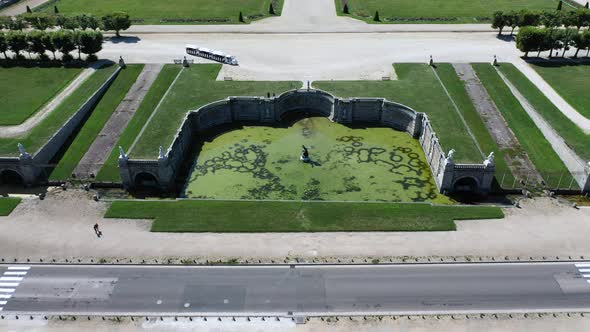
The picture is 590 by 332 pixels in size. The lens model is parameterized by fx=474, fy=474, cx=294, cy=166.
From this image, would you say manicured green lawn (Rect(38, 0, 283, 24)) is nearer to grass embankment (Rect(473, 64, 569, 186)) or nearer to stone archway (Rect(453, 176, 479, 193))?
grass embankment (Rect(473, 64, 569, 186))

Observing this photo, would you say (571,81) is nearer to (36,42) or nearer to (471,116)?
(471,116)

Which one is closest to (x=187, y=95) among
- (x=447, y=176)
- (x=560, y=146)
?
(x=447, y=176)

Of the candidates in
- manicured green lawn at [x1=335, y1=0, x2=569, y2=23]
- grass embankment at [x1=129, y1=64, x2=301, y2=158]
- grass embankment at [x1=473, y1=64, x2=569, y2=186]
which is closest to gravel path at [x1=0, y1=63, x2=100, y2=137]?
grass embankment at [x1=129, y1=64, x2=301, y2=158]

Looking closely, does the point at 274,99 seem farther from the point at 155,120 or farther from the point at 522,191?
the point at 522,191

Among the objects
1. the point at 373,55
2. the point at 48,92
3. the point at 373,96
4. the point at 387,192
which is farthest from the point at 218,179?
the point at 373,55

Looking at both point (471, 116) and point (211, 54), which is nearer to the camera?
point (471, 116)

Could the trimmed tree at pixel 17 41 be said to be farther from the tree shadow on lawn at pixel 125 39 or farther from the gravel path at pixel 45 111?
the tree shadow on lawn at pixel 125 39

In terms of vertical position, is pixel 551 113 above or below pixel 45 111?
above
